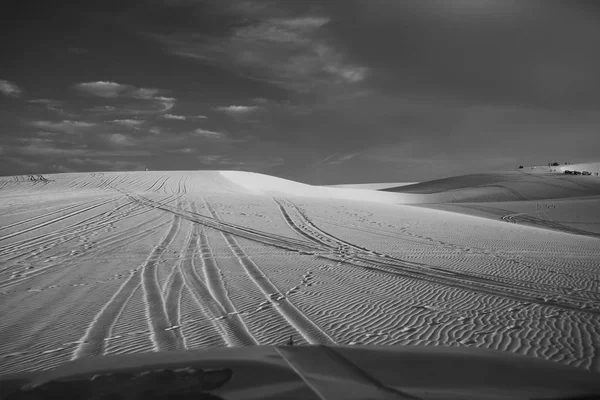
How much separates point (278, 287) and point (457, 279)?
11.0ft


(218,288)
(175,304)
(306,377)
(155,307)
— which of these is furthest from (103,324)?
(306,377)

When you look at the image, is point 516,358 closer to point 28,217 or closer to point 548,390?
point 548,390

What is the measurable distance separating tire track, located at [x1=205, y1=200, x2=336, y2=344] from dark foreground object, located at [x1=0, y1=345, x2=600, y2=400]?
0.92 meters

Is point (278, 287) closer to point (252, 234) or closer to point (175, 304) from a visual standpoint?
point (175, 304)

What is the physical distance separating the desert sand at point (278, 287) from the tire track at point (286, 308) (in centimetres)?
2

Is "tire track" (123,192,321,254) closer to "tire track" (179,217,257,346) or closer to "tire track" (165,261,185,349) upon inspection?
"tire track" (179,217,257,346)

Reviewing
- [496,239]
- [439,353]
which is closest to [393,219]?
[496,239]

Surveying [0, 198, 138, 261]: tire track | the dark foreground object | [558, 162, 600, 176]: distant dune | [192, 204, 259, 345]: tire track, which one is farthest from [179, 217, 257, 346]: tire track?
[558, 162, 600, 176]: distant dune

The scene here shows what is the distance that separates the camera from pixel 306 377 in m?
2.71

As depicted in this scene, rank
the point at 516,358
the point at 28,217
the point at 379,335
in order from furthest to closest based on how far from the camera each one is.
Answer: the point at 28,217 → the point at 379,335 → the point at 516,358

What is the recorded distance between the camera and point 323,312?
5.07 m

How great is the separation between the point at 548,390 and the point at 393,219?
584 inches

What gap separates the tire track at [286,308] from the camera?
13.8ft

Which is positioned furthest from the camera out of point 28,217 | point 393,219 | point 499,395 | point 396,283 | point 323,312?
point 393,219
